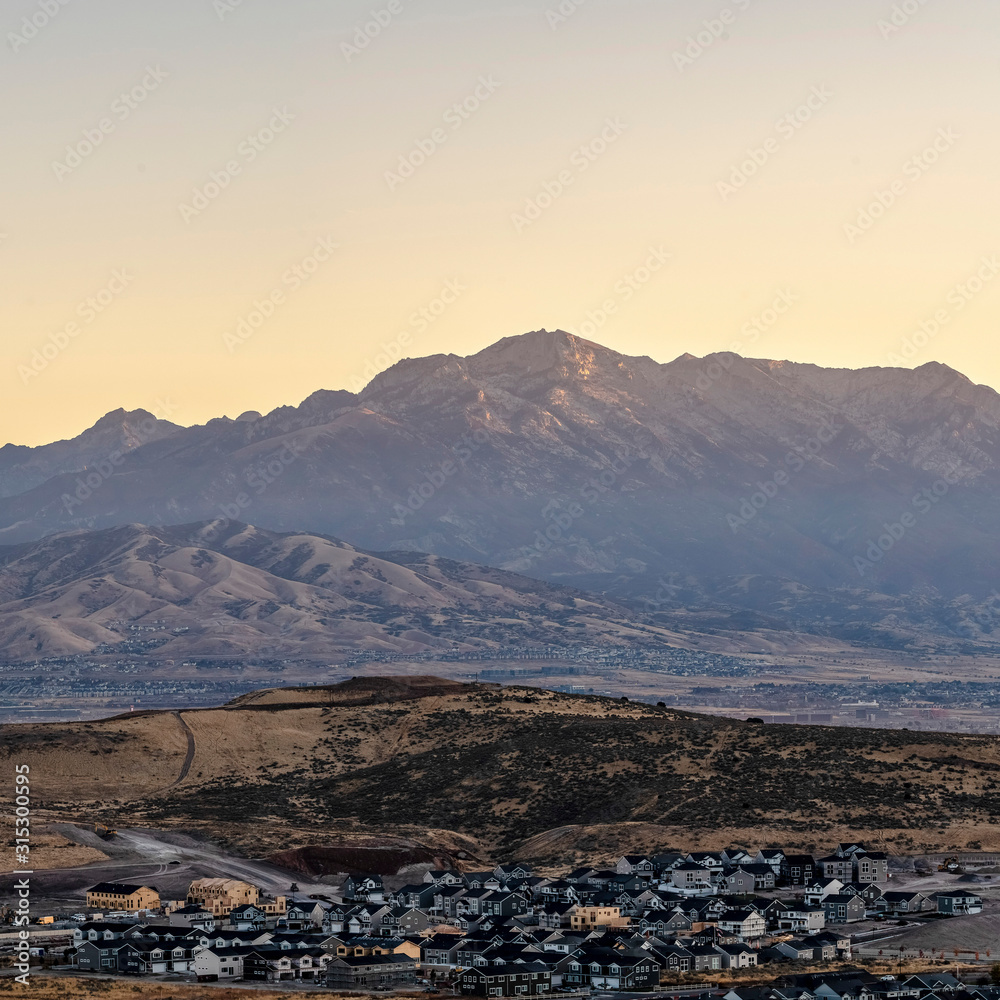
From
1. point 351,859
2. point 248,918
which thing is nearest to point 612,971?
point 248,918

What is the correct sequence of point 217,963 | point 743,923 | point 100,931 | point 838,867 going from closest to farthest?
point 217,963 < point 100,931 < point 743,923 < point 838,867

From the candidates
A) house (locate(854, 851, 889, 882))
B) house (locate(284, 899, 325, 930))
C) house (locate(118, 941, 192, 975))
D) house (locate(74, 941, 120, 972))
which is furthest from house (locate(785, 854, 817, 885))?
house (locate(74, 941, 120, 972))

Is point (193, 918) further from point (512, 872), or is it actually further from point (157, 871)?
point (512, 872)

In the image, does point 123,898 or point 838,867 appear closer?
point 123,898

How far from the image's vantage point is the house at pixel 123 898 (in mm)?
113500

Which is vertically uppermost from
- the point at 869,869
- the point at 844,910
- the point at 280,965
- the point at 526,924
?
the point at 869,869

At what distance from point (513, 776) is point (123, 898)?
5161cm

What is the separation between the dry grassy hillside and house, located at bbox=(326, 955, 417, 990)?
40382 mm

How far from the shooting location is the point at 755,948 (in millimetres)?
99312

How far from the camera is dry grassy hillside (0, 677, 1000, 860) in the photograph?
14012cm

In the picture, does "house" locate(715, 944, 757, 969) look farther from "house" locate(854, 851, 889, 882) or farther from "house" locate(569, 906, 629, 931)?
"house" locate(854, 851, 889, 882)

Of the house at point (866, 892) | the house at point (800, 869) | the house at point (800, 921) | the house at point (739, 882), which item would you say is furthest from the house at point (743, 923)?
the house at point (800, 869)

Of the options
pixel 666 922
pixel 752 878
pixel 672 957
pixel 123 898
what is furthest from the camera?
pixel 752 878

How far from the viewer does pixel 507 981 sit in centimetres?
9012
